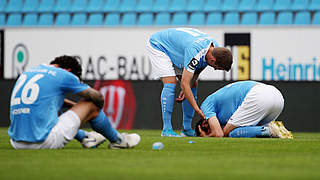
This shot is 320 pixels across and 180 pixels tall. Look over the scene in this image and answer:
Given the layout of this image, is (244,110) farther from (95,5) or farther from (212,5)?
(95,5)

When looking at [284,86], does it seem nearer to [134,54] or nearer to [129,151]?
[134,54]

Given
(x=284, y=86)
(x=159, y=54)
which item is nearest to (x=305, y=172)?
(x=159, y=54)

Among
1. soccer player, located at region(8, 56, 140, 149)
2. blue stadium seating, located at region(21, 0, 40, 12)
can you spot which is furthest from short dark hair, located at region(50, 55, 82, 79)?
blue stadium seating, located at region(21, 0, 40, 12)

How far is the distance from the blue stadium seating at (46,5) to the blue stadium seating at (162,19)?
2550 millimetres

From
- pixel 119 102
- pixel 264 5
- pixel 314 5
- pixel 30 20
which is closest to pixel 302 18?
pixel 314 5

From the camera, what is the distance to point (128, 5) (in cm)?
1492

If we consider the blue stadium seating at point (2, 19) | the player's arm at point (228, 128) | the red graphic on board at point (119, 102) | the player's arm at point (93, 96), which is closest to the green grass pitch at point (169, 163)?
the player's arm at point (93, 96)

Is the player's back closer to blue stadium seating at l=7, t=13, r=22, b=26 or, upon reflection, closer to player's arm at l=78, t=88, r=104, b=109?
player's arm at l=78, t=88, r=104, b=109

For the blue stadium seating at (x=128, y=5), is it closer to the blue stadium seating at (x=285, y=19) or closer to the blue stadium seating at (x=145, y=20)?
the blue stadium seating at (x=145, y=20)

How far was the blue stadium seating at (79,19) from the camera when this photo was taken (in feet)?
48.6

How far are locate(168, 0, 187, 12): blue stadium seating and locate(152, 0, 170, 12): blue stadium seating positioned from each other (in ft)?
0.31

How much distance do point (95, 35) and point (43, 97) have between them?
868cm

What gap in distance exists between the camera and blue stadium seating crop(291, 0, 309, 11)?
1391 cm

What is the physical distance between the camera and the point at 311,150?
5.45 meters
